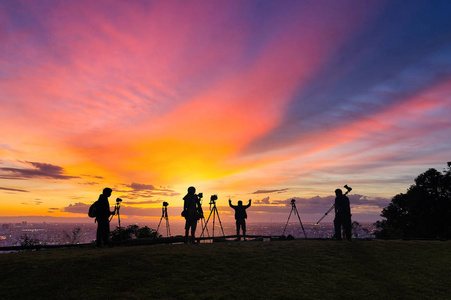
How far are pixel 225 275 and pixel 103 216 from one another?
8141 millimetres

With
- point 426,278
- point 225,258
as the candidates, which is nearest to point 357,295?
point 426,278

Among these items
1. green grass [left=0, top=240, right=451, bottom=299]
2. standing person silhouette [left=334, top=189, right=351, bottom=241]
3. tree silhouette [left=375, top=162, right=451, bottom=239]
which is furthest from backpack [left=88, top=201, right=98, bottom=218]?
tree silhouette [left=375, top=162, right=451, bottom=239]

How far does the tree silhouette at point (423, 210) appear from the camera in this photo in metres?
38.3

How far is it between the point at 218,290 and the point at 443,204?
43.2 meters

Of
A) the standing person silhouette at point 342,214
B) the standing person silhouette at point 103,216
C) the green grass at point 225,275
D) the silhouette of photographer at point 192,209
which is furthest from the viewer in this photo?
the standing person silhouette at point 342,214

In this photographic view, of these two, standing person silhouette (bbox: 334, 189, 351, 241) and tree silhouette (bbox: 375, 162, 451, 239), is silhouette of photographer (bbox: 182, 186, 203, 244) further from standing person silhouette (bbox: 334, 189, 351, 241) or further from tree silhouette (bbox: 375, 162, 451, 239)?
tree silhouette (bbox: 375, 162, 451, 239)

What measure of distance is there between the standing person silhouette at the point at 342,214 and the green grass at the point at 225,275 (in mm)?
4128

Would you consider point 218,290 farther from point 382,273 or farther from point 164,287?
point 382,273

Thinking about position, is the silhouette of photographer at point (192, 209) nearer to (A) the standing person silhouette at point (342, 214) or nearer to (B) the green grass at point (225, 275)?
(B) the green grass at point (225, 275)

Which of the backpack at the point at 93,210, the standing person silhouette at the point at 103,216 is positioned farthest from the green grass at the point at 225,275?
the backpack at the point at 93,210

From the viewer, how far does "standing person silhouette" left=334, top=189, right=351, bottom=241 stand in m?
17.0

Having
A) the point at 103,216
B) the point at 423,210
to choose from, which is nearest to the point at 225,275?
the point at 103,216

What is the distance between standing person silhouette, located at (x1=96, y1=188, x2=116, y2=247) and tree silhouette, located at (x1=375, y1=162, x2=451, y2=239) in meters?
38.6

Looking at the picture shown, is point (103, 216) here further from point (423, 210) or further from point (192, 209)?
point (423, 210)
